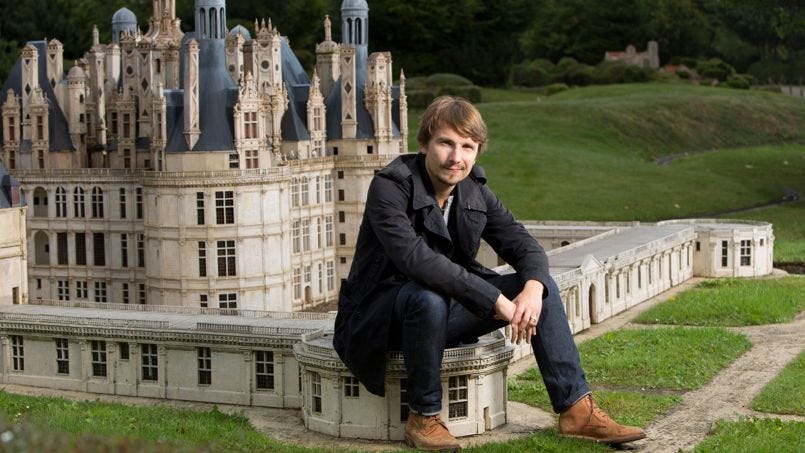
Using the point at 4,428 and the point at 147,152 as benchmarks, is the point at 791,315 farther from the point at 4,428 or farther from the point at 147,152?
the point at 4,428

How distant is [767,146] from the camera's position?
422 ft

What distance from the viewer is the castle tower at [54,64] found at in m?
67.1

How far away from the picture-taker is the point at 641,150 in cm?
12119

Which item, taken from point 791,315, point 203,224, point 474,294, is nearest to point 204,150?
point 203,224

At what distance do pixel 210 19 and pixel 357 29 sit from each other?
362 inches

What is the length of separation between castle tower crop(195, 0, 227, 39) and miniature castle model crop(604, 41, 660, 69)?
99542 millimetres

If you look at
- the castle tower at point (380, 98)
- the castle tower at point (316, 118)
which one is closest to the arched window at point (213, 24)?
the castle tower at point (316, 118)

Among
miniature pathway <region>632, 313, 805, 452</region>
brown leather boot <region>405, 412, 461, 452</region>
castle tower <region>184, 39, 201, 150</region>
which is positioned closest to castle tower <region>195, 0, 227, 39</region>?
castle tower <region>184, 39, 201, 150</region>

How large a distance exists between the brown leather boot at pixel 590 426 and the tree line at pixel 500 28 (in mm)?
76618

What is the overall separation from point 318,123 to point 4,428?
155ft

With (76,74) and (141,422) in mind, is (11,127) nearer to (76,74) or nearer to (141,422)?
(76,74)

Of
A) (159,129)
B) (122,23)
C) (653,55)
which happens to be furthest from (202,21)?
(653,55)

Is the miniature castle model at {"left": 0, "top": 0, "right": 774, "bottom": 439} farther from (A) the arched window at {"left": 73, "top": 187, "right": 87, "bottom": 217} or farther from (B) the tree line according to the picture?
(B) the tree line

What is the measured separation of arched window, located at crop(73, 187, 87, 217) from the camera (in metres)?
65.1
